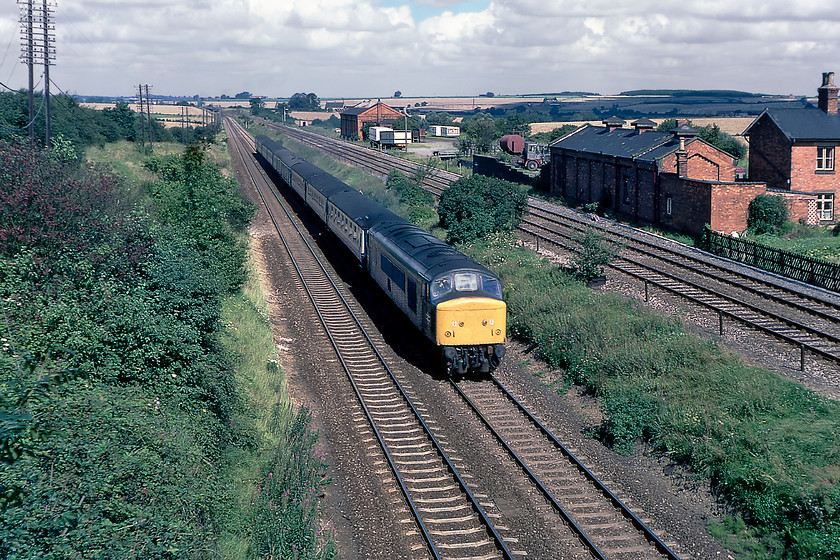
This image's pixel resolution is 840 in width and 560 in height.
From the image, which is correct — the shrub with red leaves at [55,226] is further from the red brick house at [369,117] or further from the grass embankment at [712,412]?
the red brick house at [369,117]

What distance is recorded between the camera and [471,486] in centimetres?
1447

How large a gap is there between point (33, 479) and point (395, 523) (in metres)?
6.43

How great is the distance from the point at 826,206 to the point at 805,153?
11.2 ft

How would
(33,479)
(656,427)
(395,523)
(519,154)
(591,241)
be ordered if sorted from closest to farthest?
1. (33,479)
2. (395,523)
3. (656,427)
4. (591,241)
5. (519,154)

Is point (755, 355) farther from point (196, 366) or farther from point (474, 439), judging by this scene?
point (196, 366)

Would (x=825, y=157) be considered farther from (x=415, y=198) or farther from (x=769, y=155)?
(x=415, y=198)

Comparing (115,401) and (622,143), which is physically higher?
(622,143)

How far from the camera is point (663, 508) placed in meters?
13.7

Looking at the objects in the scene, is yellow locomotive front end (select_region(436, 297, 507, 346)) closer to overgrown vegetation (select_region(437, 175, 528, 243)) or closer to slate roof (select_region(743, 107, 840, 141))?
overgrown vegetation (select_region(437, 175, 528, 243))

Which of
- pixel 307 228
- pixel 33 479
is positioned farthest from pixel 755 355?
pixel 307 228

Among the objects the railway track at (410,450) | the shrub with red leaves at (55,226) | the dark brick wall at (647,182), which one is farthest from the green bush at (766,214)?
the shrub with red leaves at (55,226)

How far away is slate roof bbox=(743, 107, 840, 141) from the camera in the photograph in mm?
42719

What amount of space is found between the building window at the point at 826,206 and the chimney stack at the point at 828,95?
699 cm

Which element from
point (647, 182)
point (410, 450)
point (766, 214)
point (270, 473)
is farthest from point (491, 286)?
point (647, 182)
